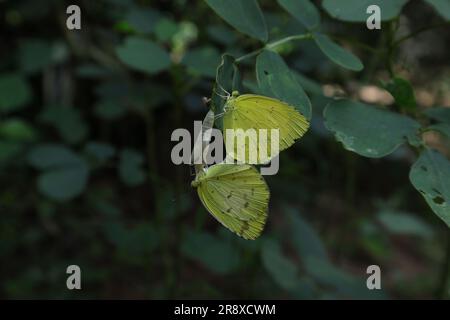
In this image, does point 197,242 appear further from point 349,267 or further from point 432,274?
point 432,274

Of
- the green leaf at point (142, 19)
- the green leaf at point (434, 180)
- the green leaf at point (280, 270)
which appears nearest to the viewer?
the green leaf at point (434, 180)

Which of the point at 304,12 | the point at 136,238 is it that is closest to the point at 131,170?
the point at 136,238

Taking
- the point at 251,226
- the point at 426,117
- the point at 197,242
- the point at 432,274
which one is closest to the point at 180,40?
the point at 197,242

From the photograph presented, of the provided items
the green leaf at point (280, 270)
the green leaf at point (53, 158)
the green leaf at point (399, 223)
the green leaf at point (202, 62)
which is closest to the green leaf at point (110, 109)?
the green leaf at point (53, 158)

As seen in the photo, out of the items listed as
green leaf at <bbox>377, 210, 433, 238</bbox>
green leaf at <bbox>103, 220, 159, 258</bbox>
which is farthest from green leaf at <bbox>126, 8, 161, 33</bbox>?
green leaf at <bbox>377, 210, 433, 238</bbox>

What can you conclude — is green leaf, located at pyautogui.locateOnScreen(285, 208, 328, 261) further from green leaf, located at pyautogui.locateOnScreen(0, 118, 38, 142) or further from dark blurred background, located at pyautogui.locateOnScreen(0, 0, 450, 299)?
green leaf, located at pyautogui.locateOnScreen(0, 118, 38, 142)

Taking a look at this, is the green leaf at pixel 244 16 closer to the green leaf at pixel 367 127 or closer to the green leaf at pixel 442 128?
the green leaf at pixel 367 127

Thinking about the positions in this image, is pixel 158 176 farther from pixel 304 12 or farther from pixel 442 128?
pixel 442 128
